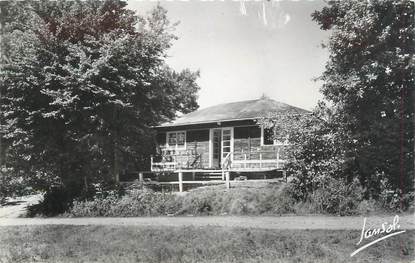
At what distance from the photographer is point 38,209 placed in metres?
21.5

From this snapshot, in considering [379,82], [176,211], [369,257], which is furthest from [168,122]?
[369,257]

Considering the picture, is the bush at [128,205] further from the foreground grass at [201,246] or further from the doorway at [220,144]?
the doorway at [220,144]

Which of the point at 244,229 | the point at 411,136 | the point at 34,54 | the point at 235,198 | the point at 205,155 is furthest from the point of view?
the point at 205,155

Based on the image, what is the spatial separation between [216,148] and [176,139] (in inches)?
118

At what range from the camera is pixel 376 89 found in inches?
664

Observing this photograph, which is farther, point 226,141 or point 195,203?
point 226,141

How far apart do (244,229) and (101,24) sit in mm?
12777

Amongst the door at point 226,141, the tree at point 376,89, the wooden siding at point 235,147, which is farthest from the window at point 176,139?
the tree at point 376,89

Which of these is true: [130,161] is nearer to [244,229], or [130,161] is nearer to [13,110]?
[13,110]

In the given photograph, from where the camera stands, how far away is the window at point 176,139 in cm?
2767

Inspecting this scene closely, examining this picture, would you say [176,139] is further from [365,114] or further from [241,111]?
[365,114]

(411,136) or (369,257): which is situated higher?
(411,136)

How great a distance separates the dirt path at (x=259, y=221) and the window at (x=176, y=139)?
10.3 meters

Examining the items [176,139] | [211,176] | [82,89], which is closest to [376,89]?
[211,176]
